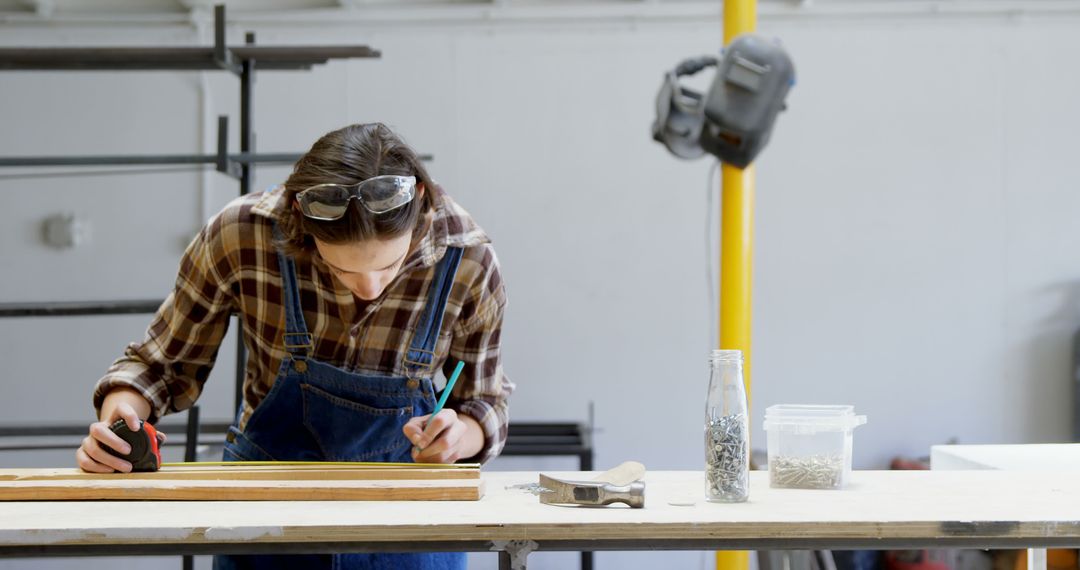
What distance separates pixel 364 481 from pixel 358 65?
3642mm

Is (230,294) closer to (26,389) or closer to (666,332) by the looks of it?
(666,332)

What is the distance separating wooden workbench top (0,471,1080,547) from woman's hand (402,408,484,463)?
0.84ft

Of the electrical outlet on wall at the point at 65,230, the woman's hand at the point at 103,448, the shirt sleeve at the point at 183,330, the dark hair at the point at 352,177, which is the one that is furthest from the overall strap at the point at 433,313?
the electrical outlet on wall at the point at 65,230

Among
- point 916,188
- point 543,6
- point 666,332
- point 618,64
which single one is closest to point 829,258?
point 916,188

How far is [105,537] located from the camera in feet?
3.91

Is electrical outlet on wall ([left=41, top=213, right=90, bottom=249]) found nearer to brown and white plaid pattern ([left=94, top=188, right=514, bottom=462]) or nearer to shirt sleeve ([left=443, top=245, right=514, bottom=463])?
brown and white plaid pattern ([left=94, top=188, right=514, bottom=462])

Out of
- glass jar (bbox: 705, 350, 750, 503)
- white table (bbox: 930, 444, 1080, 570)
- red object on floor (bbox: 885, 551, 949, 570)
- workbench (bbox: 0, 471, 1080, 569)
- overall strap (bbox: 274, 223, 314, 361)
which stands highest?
overall strap (bbox: 274, 223, 314, 361)

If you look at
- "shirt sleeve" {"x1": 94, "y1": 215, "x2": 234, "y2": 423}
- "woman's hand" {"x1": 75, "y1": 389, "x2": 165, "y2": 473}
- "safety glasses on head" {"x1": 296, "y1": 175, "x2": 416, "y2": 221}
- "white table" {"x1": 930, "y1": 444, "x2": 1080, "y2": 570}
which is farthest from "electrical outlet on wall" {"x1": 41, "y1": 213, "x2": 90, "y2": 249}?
"white table" {"x1": 930, "y1": 444, "x2": 1080, "y2": 570}

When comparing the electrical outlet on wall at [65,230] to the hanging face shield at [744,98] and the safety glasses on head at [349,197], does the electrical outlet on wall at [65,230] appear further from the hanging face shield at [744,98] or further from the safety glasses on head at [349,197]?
the hanging face shield at [744,98]

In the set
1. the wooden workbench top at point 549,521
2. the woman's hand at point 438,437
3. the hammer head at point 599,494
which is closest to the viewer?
the wooden workbench top at point 549,521

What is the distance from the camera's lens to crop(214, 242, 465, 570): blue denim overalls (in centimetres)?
173

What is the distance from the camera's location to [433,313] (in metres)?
1.75

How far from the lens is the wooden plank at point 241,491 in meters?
1.39

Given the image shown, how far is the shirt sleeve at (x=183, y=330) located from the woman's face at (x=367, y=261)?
260 mm
